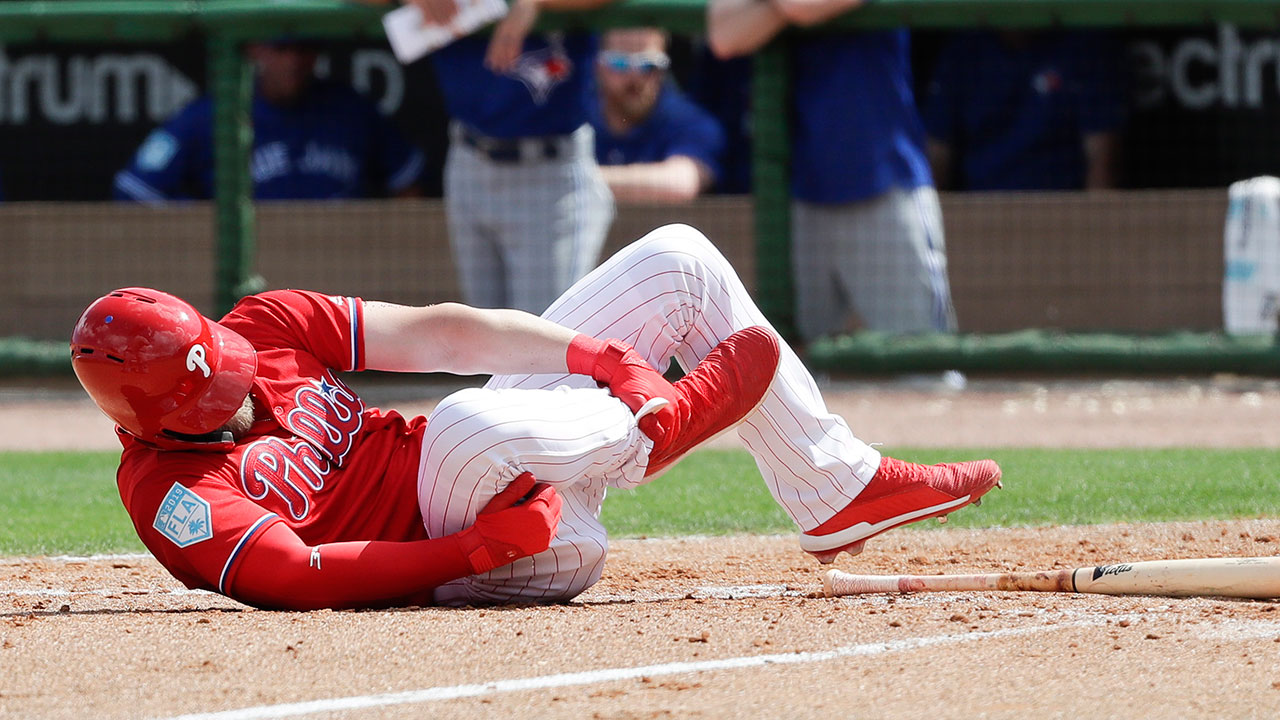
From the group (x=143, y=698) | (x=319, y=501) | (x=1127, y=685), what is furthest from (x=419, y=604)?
(x=1127, y=685)

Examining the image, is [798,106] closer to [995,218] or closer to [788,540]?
[995,218]

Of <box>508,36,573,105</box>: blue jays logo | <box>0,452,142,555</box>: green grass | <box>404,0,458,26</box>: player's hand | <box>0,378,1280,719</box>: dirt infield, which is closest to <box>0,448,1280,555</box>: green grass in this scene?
<box>0,452,142,555</box>: green grass

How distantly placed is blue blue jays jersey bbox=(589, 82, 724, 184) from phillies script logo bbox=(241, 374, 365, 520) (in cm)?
427

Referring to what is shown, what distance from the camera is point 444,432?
280cm

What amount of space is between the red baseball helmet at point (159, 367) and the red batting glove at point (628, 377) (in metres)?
0.58

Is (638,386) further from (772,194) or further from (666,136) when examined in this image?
(666,136)

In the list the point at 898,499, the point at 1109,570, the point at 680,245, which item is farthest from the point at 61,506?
the point at 1109,570

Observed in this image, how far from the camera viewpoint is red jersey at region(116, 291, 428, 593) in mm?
2709

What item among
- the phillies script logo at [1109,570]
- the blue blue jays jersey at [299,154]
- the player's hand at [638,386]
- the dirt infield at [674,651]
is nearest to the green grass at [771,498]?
the dirt infield at [674,651]

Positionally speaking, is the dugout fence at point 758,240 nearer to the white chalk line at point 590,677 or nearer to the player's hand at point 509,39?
the player's hand at point 509,39

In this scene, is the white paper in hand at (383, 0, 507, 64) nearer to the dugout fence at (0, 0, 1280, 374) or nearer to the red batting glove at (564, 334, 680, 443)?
the dugout fence at (0, 0, 1280, 374)

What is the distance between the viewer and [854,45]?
6.75 meters

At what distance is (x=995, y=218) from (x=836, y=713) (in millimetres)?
5584

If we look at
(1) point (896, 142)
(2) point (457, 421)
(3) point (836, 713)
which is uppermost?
(1) point (896, 142)
